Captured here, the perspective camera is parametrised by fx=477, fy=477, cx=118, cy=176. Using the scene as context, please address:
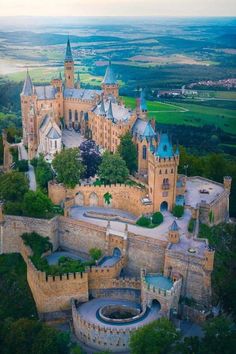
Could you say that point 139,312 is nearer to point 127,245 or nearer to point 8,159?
point 127,245

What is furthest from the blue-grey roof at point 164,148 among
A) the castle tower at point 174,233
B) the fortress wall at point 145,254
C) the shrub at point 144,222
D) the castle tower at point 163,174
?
the fortress wall at point 145,254

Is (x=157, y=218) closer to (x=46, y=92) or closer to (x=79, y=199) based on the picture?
(x=79, y=199)

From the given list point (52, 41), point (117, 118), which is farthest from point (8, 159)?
point (52, 41)

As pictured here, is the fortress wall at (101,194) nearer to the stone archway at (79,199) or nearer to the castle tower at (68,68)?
the stone archway at (79,199)

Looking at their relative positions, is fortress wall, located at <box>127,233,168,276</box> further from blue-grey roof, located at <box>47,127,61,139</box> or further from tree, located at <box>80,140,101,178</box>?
blue-grey roof, located at <box>47,127,61,139</box>

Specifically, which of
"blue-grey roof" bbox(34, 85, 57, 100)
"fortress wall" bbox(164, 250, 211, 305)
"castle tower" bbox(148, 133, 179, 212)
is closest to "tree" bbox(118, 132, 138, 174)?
"castle tower" bbox(148, 133, 179, 212)

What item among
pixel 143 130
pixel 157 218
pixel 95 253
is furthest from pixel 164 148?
pixel 95 253
